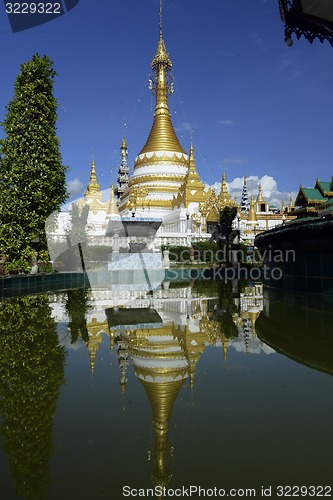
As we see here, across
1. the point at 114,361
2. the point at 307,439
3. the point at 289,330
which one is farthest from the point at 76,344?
the point at 307,439

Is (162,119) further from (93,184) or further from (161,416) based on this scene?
(161,416)

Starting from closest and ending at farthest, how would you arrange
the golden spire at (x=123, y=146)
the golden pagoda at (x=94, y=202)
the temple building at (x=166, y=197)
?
the temple building at (x=166, y=197) < the golden pagoda at (x=94, y=202) < the golden spire at (x=123, y=146)

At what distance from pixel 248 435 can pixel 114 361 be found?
283 cm

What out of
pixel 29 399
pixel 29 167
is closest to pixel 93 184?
pixel 29 167

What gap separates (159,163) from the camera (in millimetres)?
52469

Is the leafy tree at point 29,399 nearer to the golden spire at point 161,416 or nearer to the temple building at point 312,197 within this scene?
the golden spire at point 161,416

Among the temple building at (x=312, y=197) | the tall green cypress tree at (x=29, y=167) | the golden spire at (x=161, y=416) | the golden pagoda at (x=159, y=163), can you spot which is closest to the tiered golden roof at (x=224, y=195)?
the golden pagoda at (x=159, y=163)

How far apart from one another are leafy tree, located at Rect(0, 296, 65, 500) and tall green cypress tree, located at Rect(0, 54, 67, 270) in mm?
12701

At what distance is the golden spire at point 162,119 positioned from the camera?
5412 cm

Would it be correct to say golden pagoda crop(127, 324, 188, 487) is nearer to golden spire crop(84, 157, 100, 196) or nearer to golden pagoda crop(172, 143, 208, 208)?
golden pagoda crop(172, 143, 208, 208)

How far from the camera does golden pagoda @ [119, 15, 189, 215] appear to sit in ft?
163

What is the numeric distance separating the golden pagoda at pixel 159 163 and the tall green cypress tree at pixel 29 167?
1090 inches

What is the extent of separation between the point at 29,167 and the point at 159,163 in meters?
34.0

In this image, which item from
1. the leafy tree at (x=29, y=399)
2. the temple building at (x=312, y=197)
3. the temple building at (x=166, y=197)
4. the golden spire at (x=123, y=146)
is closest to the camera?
the leafy tree at (x=29, y=399)
